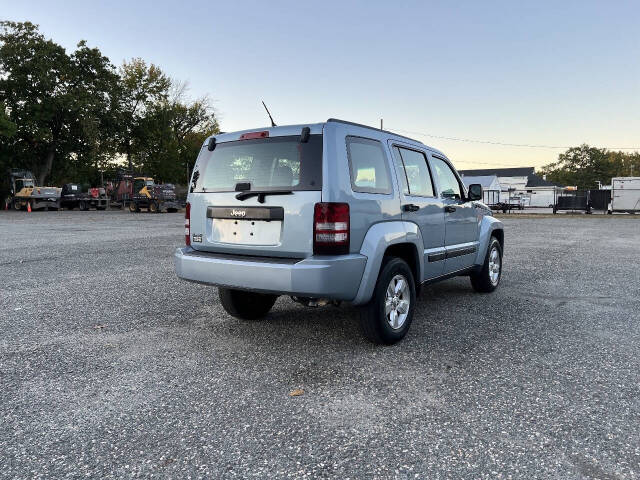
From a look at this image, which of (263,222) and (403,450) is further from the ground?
(263,222)

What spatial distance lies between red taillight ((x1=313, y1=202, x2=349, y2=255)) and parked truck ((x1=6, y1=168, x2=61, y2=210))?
4234 cm

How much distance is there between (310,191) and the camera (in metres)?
3.86

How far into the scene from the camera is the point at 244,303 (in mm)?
5246

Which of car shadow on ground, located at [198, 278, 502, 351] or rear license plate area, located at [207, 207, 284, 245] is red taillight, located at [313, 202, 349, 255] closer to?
rear license plate area, located at [207, 207, 284, 245]

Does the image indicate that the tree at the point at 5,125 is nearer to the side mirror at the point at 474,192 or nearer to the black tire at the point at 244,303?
the black tire at the point at 244,303

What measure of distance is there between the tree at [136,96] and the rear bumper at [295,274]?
46814 mm

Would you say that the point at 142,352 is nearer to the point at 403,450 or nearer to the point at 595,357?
the point at 403,450

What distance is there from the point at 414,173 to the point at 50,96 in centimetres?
4708

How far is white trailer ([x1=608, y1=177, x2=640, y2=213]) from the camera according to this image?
3356 cm

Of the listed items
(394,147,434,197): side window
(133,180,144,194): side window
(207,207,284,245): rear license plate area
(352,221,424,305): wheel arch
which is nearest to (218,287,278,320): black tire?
(207,207,284,245): rear license plate area

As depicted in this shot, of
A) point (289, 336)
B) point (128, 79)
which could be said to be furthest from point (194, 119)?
point (289, 336)

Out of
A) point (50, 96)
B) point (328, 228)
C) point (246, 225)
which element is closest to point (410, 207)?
point (328, 228)

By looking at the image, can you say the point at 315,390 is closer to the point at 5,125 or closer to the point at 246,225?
the point at 246,225

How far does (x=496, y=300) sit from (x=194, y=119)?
2377 inches
